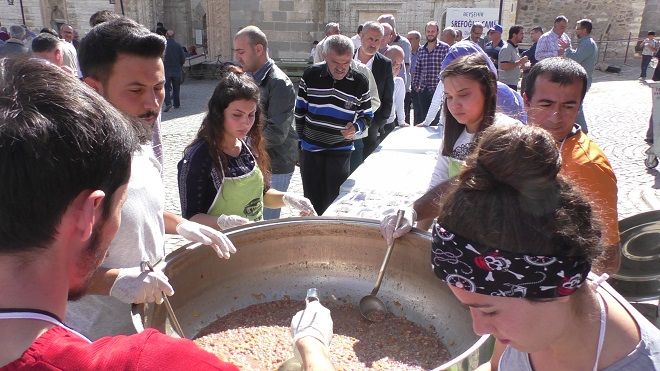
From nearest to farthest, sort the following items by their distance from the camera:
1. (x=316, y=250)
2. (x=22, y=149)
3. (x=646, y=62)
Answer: (x=22, y=149) < (x=316, y=250) < (x=646, y=62)

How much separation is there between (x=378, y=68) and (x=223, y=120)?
10.9 feet

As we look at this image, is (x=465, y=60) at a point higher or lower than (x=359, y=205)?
higher

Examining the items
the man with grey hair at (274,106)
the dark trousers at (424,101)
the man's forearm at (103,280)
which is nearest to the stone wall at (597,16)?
the dark trousers at (424,101)

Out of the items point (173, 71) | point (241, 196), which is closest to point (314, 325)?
point (241, 196)

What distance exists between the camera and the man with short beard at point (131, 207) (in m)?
1.60

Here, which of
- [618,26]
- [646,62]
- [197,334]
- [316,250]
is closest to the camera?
[197,334]

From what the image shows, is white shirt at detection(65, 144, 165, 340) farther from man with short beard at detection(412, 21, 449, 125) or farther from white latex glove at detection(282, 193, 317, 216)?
man with short beard at detection(412, 21, 449, 125)

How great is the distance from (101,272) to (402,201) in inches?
98.3

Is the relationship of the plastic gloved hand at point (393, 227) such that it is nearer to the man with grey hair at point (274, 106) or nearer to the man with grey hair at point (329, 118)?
the man with grey hair at point (274, 106)

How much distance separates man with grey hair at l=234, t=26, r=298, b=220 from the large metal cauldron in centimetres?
165

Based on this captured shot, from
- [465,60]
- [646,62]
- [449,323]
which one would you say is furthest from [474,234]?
[646,62]

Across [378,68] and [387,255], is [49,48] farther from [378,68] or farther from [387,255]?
[387,255]

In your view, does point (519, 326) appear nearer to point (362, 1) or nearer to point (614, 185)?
point (614, 185)

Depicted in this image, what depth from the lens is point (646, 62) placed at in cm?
1557
